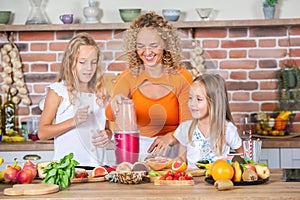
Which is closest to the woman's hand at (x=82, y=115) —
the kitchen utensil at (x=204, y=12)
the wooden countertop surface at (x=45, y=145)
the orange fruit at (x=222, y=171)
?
the orange fruit at (x=222, y=171)

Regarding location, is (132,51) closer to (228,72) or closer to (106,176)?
(106,176)

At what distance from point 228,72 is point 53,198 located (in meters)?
2.73

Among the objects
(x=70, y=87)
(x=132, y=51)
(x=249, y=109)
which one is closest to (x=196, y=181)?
(x=132, y=51)

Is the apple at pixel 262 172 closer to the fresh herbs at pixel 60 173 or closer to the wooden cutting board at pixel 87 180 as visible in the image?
the wooden cutting board at pixel 87 180

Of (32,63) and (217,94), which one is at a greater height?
(32,63)

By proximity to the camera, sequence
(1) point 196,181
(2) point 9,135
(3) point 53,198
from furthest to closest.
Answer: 1. (2) point 9,135
2. (1) point 196,181
3. (3) point 53,198

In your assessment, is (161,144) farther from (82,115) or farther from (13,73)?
(13,73)

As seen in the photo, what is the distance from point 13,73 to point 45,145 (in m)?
0.73

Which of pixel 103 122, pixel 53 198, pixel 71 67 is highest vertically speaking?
pixel 71 67

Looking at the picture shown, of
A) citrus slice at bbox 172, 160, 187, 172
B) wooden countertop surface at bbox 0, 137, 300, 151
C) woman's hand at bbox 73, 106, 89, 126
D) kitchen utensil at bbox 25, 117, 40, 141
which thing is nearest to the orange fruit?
citrus slice at bbox 172, 160, 187, 172

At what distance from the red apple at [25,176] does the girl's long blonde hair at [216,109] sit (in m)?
0.91

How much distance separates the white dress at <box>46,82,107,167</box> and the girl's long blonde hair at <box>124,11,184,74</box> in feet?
0.74

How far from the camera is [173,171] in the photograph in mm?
2760

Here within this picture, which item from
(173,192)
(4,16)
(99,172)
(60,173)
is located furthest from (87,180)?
(4,16)
